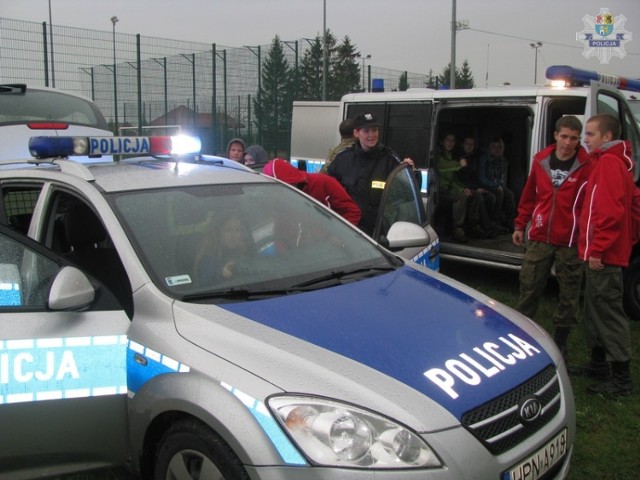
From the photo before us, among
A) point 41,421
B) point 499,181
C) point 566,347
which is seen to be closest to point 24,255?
point 41,421

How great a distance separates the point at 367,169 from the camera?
509 centimetres

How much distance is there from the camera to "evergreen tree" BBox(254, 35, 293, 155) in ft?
49.8

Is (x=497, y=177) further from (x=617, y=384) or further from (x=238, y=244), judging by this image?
(x=238, y=244)

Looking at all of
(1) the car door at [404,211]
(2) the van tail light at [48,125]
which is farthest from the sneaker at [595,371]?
(2) the van tail light at [48,125]

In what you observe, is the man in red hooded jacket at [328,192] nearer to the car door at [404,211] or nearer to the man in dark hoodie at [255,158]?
the car door at [404,211]

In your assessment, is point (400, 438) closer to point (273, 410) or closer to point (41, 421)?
point (273, 410)

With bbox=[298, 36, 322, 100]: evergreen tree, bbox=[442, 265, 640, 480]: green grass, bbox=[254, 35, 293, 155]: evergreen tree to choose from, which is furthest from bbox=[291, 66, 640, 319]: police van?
bbox=[298, 36, 322, 100]: evergreen tree

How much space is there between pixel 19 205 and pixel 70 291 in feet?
4.37

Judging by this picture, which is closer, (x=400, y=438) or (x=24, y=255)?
(x=400, y=438)

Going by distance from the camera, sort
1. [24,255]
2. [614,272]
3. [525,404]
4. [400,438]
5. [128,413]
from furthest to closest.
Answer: [614,272] < [24,255] < [128,413] < [525,404] < [400,438]

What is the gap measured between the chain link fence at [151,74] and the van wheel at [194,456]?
9.36 meters

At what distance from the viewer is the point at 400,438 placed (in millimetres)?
1967

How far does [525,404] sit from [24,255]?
6.73 feet

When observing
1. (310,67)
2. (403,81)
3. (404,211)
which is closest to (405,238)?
(404,211)
